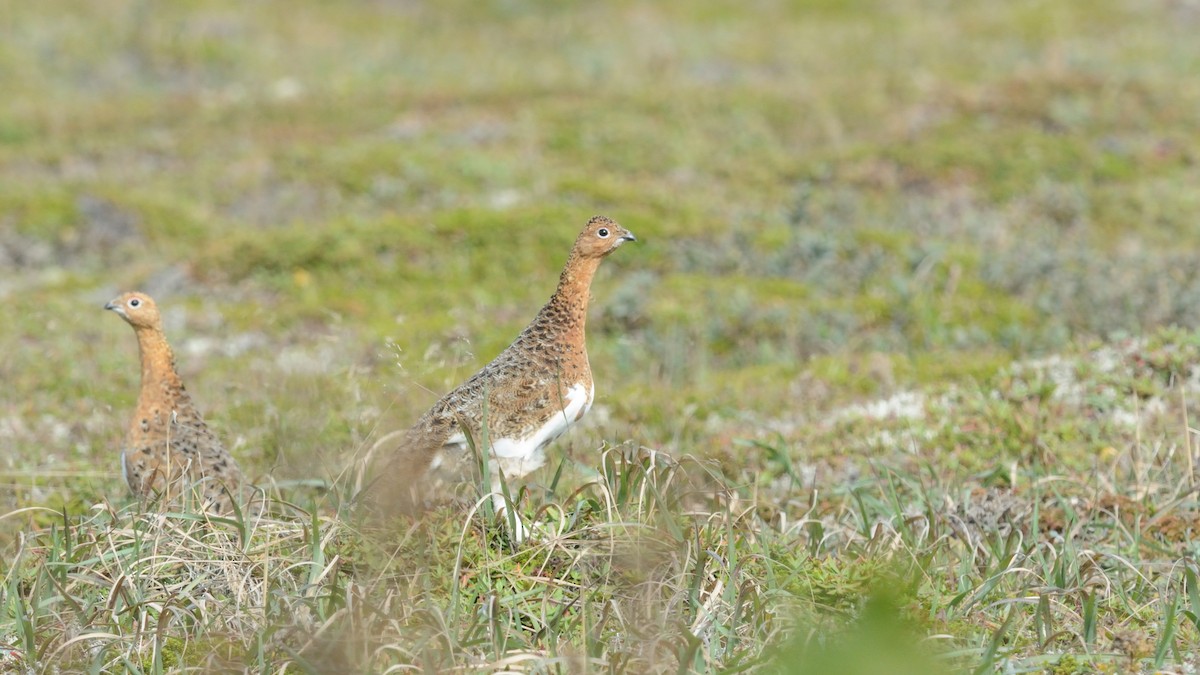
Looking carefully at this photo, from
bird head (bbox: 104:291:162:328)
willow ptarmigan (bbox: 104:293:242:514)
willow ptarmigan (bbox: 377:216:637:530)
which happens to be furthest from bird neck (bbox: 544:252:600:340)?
bird head (bbox: 104:291:162:328)

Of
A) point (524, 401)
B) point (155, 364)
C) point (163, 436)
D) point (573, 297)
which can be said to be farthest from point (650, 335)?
point (524, 401)

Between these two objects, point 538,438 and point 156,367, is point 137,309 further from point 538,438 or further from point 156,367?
point 538,438

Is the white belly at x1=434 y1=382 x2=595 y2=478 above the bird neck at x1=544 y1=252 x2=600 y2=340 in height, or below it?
below

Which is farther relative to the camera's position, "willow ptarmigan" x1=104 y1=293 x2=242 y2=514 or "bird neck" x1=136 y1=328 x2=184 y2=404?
"bird neck" x1=136 y1=328 x2=184 y2=404

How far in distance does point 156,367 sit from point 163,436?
0.45m

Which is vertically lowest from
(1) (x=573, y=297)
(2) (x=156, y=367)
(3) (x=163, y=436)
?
→ (3) (x=163, y=436)

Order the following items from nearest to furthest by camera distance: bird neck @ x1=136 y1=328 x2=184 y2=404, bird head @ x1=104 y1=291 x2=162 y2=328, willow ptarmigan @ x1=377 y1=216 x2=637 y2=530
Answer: willow ptarmigan @ x1=377 y1=216 x2=637 y2=530
bird neck @ x1=136 y1=328 x2=184 y2=404
bird head @ x1=104 y1=291 x2=162 y2=328

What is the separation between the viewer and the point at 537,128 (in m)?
19.2

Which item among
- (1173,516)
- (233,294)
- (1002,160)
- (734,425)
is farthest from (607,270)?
(1173,516)

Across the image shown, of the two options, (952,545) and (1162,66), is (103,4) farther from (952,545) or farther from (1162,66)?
(952,545)

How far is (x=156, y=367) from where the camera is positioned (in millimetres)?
6926

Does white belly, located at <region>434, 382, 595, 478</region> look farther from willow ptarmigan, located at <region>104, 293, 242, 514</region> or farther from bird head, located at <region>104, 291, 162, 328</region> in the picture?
bird head, located at <region>104, 291, 162, 328</region>

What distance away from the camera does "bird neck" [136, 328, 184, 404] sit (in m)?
6.84

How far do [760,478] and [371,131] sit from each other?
1428cm
